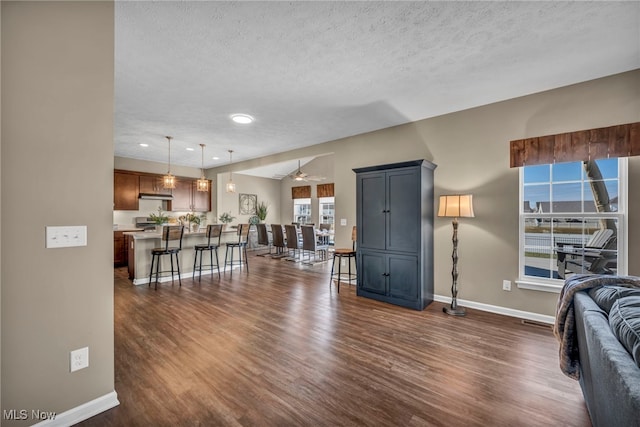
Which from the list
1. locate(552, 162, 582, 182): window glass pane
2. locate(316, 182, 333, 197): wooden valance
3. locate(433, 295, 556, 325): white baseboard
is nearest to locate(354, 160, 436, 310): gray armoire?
locate(433, 295, 556, 325): white baseboard

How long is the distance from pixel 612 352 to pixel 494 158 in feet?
9.45

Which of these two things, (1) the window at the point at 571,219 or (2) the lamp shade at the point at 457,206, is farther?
(2) the lamp shade at the point at 457,206

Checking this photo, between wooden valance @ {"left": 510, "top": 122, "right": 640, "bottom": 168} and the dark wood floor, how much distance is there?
73.1 inches

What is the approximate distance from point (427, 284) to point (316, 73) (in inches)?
117

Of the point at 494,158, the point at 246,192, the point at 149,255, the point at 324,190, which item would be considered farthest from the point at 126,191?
the point at 494,158

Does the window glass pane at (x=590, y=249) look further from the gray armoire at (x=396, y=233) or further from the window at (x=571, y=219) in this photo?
the gray armoire at (x=396, y=233)

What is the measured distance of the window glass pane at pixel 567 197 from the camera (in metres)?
3.00

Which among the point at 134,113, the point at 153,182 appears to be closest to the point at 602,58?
the point at 134,113

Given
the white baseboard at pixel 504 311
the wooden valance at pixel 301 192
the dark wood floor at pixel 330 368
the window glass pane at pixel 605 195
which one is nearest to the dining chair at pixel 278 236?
the wooden valance at pixel 301 192

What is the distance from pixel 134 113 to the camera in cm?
371

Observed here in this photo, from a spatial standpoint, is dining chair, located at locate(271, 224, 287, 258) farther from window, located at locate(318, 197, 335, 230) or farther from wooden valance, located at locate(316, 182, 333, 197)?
wooden valance, located at locate(316, 182, 333, 197)

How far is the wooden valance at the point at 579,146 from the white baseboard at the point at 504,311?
5.67 feet

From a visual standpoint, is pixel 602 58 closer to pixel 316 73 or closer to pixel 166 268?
pixel 316 73

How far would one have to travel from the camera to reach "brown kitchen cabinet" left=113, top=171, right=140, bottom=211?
6395 millimetres
